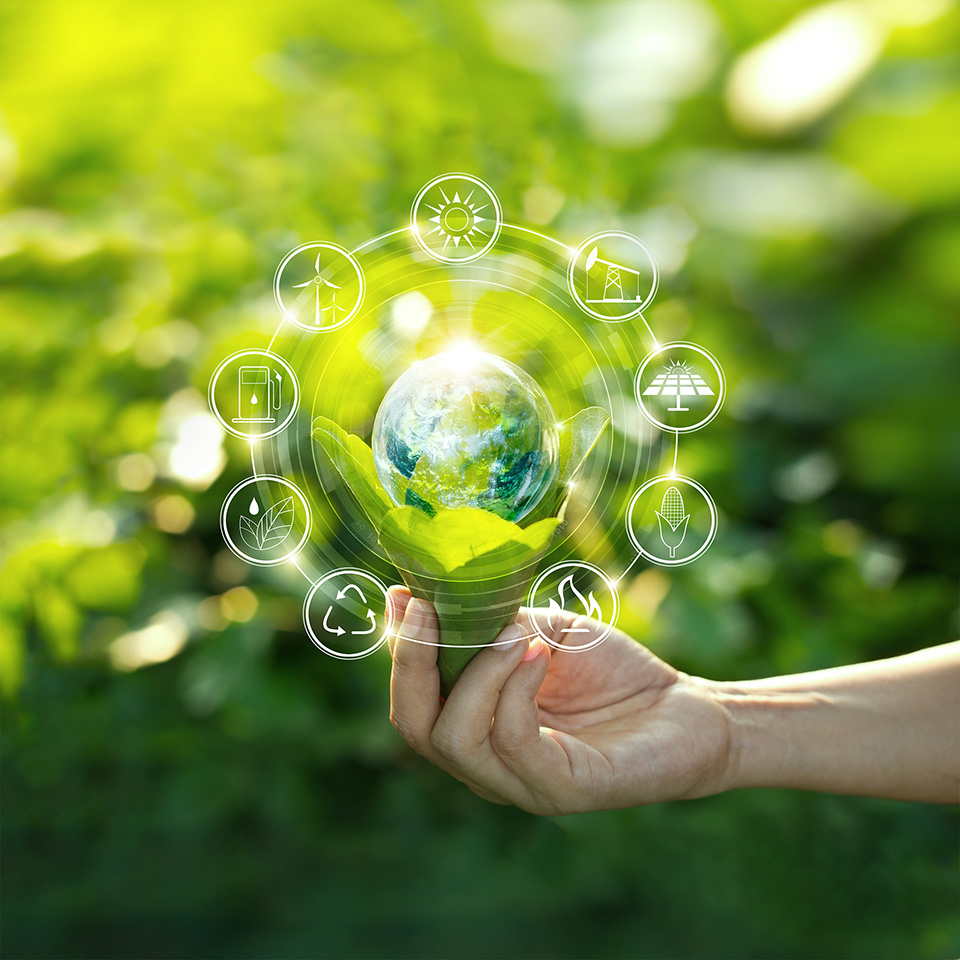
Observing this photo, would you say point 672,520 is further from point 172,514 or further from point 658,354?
point 172,514

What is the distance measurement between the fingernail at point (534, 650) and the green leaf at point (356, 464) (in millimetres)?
139

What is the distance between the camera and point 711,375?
0.50m

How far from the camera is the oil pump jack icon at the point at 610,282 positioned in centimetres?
47

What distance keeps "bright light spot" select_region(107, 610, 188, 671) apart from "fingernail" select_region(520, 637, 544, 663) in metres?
0.34

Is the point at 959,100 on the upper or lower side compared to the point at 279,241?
upper

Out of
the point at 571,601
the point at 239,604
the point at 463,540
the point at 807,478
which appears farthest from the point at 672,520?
the point at 239,604

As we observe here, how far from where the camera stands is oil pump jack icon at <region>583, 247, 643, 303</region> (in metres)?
0.47

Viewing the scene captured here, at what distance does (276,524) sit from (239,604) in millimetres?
284

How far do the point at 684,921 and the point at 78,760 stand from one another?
33.8 inches

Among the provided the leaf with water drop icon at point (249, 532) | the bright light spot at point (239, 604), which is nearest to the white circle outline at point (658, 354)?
the leaf with water drop icon at point (249, 532)

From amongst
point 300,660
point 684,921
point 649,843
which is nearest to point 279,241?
point 300,660

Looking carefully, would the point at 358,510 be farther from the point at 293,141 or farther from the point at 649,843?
the point at 649,843

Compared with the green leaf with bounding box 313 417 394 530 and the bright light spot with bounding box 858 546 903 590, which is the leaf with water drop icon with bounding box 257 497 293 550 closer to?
the green leaf with bounding box 313 417 394 530

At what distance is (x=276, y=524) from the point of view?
18.7 inches
